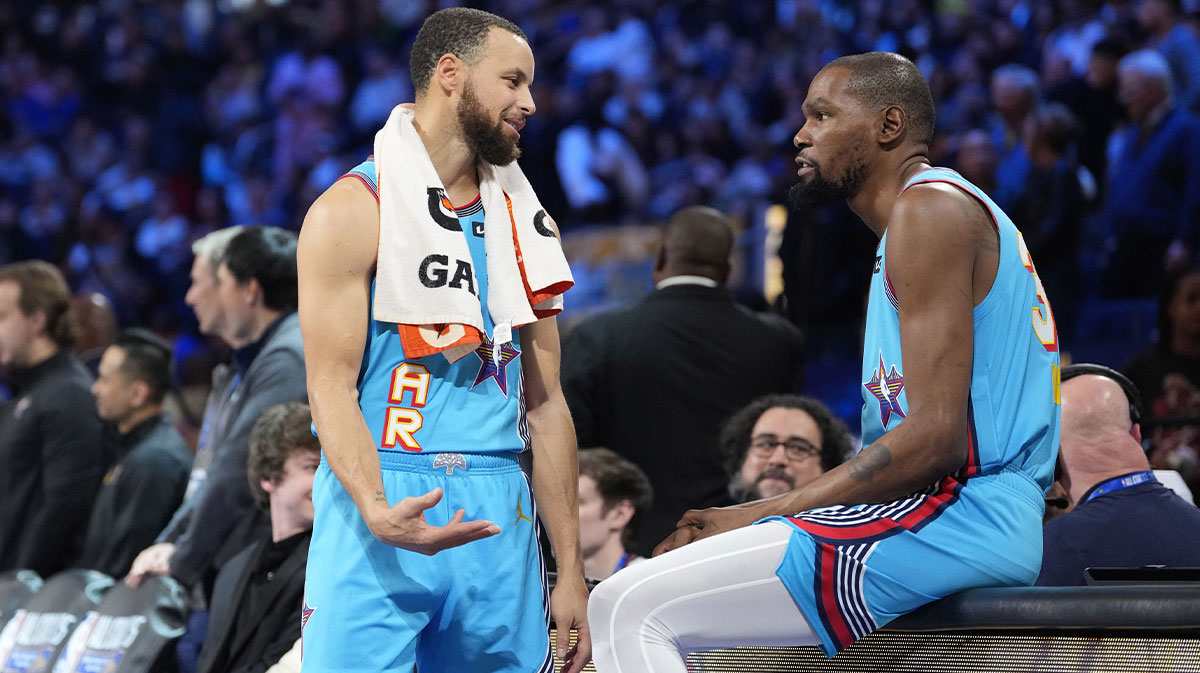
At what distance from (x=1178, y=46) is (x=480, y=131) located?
5710mm

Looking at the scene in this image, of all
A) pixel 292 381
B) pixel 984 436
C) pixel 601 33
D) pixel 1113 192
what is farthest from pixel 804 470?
pixel 601 33

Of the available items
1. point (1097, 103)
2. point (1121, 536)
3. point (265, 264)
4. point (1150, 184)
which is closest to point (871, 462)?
point (1121, 536)

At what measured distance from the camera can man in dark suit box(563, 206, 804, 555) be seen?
179 inches

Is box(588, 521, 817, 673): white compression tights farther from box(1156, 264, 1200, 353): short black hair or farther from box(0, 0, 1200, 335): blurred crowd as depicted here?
box(0, 0, 1200, 335): blurred crowd

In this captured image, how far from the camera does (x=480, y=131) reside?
97.2 inches

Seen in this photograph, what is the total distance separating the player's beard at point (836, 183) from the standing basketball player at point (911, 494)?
0.46 ft

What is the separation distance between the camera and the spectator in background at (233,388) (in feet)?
13.8

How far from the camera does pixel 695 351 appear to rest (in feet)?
15.0

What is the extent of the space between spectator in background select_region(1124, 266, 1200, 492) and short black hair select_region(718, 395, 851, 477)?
4.00 feet

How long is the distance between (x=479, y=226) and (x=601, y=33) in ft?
31.7

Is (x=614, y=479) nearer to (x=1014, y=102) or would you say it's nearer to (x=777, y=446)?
(x=777, y=446)

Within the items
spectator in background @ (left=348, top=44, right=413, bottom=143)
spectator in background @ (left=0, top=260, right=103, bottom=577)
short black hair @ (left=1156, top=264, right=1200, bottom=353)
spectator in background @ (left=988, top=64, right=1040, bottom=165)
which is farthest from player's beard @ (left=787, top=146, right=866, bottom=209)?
spectator in background @ (left=348, top=44, right=413, bottom=143)

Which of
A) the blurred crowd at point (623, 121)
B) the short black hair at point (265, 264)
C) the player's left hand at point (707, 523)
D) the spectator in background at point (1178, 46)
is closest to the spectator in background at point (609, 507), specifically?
the short black hair at point (265, 264)

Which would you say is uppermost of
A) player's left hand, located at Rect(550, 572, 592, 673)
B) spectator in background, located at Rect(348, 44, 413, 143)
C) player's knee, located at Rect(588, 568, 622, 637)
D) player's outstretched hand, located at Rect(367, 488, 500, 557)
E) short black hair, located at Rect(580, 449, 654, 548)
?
spectator in background, located at Rect(348, 44, 413, 143)
